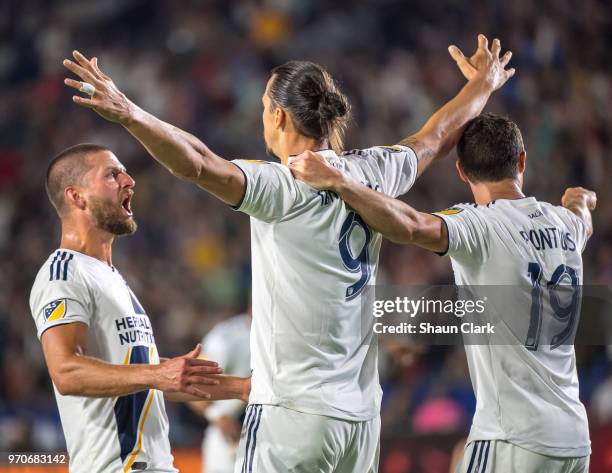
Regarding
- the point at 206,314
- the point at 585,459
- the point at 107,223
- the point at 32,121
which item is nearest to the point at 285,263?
the point at 107,223

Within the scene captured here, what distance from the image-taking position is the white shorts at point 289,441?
10.3ft

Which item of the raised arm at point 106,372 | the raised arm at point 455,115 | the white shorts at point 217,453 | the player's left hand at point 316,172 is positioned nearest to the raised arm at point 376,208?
the player's left hand at point 316,172

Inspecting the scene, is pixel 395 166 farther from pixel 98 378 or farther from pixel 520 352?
pixel 98 378

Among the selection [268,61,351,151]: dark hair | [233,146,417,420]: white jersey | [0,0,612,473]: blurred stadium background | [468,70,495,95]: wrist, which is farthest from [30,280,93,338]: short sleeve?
[0,0,612,473]: blurred stadium background

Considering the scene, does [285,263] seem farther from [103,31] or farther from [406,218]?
[103,31]

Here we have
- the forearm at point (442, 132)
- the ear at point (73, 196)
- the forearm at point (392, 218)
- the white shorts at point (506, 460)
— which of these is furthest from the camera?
the forearm at point (442, 132)

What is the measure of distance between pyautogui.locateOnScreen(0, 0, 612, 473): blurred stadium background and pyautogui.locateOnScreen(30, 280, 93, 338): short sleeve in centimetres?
423

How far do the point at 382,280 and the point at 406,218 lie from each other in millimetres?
4997

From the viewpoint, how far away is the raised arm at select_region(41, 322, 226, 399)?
3.01 meters

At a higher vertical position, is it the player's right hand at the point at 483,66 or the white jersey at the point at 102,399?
the player's right hand at the point at 483,66

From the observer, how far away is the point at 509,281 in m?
3.47

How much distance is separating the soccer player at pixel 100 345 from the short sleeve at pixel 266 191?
56 centimetres

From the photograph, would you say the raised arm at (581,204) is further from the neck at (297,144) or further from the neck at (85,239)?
the neck at (85,239)

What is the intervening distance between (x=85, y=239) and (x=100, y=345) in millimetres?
531
